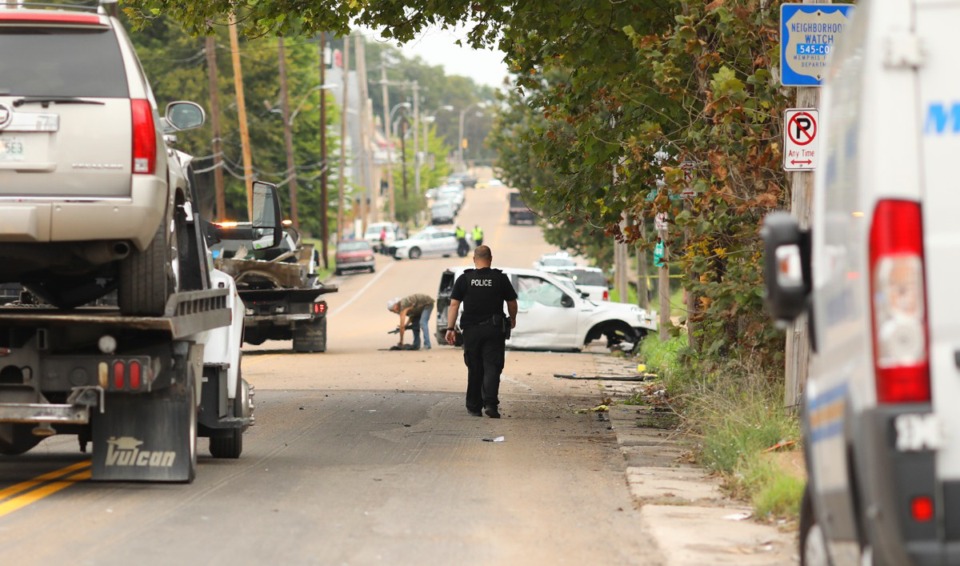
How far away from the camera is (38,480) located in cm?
1104

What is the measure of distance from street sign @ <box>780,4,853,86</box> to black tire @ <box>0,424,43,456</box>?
6223 millimetres

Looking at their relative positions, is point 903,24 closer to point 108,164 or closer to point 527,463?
point 108,164

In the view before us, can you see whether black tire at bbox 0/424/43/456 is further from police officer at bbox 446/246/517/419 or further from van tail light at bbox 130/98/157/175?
police officer at bbox 446/246/517/419

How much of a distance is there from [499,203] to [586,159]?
121730mm

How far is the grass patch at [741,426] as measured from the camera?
369 inches

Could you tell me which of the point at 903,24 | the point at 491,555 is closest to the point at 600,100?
the point at 491,555

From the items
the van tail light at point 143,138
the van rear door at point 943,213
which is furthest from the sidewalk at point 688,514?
the van tail light at point 143,138

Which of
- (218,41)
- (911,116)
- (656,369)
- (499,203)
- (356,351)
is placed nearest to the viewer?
(911,116)

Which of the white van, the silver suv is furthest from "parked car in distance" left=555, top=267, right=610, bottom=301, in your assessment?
the white van

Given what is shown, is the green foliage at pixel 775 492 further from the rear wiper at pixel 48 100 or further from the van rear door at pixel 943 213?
the rear wiper at pixel 48 100

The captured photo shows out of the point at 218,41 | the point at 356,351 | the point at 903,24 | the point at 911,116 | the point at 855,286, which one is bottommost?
the point at 356,351

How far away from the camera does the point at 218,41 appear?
63.2 metres

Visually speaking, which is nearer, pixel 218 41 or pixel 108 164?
pixel 108 164

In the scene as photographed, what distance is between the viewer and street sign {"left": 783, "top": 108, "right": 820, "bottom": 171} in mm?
11680
